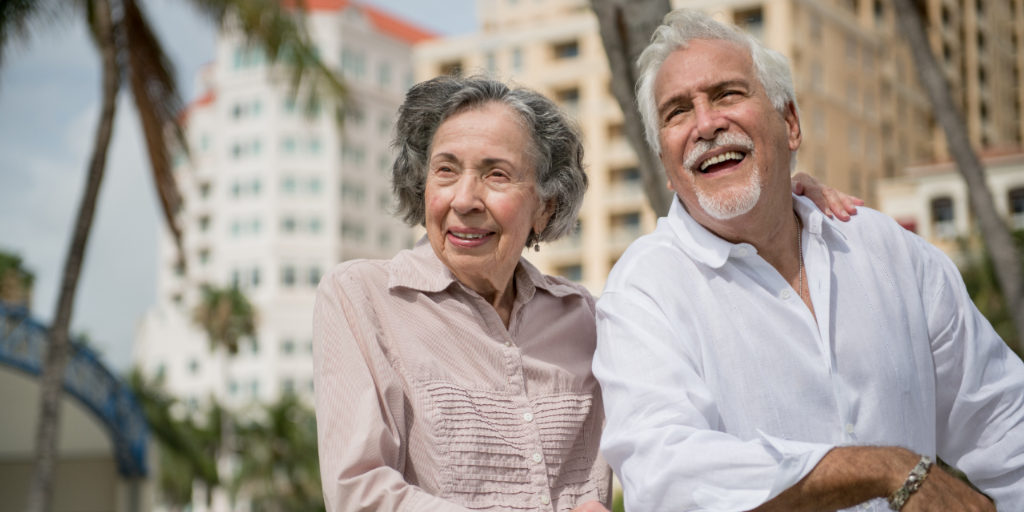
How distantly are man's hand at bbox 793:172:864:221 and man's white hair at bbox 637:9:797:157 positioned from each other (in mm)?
301

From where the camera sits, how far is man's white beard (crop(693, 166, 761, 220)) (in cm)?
309

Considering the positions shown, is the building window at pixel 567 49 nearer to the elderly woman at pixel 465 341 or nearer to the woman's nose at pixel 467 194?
the elderly woman at pixel 465 341

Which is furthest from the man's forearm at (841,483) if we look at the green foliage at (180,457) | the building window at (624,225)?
the building window at (624,225)

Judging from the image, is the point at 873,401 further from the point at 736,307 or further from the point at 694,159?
the point at 694,159

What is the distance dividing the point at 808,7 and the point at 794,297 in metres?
56.9

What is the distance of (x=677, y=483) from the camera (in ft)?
8.70

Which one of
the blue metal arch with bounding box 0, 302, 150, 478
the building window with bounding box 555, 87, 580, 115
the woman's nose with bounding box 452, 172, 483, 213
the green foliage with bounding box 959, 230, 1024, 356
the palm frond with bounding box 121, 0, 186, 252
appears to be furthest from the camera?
the building window with bounding box 555, 87, 580, 115

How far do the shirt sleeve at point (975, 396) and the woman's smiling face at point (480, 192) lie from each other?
1200mm

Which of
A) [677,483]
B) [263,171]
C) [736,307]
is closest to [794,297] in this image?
[736,307]

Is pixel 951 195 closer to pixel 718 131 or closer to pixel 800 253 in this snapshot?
pixel 800 253

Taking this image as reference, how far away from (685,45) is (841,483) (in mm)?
1294

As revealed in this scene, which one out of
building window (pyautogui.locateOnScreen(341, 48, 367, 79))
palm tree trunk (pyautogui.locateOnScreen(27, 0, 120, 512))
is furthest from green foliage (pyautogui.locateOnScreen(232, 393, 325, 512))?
palm tree trunk (pyautogui.locateOnScreen(27, 0, 120, 512))

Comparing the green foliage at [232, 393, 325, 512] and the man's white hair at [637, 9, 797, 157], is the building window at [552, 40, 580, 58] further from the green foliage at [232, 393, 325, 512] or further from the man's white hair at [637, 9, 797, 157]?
the man's white hair at [637, 9, 797, 157]

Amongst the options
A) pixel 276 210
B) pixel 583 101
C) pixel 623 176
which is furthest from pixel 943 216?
pixel 276 210
